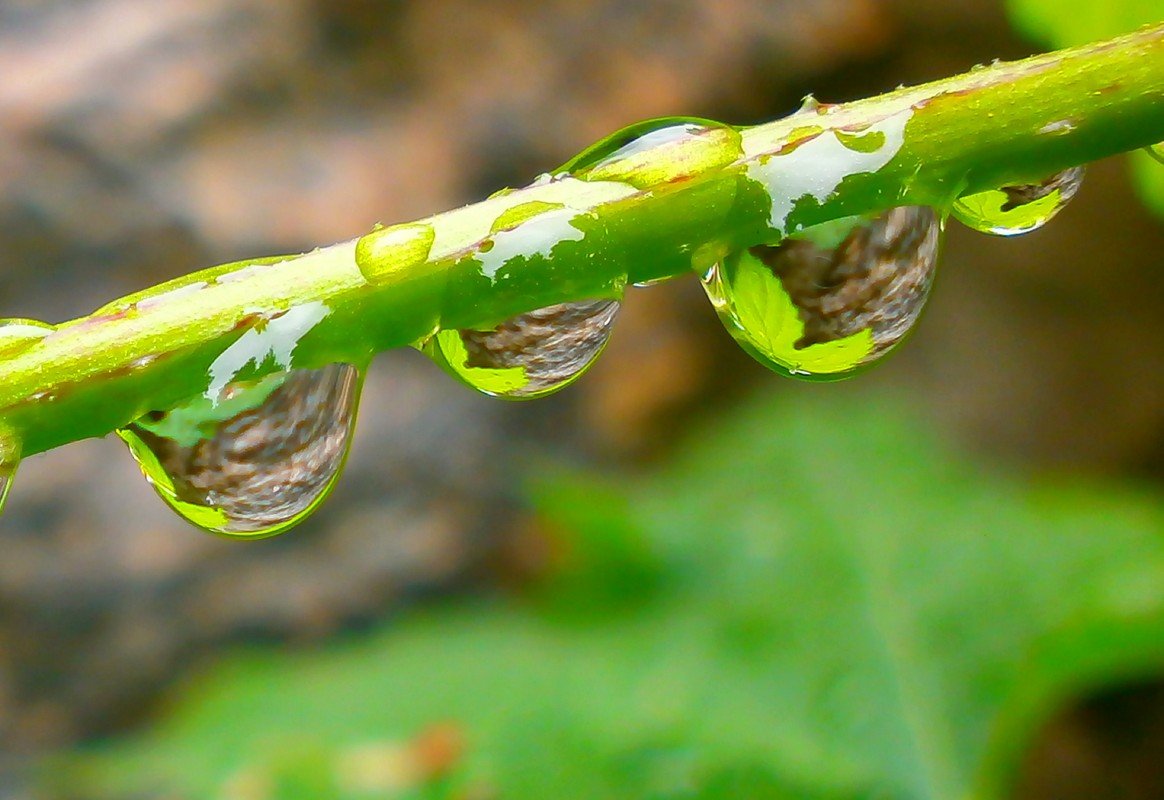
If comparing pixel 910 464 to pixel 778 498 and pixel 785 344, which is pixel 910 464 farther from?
pixel 785 344

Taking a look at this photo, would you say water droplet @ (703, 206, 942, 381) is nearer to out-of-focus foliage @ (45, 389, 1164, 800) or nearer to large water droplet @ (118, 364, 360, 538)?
large water droplet @ (118, 364, 360, 538)

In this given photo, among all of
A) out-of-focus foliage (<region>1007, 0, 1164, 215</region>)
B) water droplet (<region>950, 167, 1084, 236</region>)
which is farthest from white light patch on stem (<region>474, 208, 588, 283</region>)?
out-of-focus foliage (<region>1007, 0, 1164, 215</region>)

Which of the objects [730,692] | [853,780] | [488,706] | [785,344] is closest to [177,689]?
[488,706]

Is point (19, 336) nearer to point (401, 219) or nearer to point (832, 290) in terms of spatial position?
point (832, 290)

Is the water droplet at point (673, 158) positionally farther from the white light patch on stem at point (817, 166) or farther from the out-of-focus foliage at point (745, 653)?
the out-of-focus foliage at point (745, 653)

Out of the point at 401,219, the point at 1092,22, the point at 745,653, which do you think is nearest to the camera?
the point at 1092,22

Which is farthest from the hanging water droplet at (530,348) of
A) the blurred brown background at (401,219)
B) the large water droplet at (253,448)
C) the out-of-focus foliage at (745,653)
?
the blurred brown background at (401,219)

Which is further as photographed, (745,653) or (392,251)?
(745,653)

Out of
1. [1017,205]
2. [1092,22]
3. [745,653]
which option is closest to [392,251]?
[1017,205]
